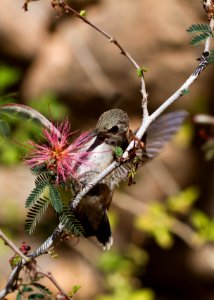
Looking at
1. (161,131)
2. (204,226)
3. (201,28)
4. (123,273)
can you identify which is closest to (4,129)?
(201,28)

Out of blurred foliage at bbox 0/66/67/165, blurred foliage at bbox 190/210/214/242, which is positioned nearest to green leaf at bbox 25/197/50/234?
blurred foliage at bbox 0/66/67/165

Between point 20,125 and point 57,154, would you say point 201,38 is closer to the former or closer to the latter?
point 57,154

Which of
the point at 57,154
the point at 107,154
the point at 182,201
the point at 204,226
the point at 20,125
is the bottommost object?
the point at 57,154

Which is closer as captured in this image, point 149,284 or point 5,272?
point 5,272

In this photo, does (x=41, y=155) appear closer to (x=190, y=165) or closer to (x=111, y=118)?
(x=111, y=118)

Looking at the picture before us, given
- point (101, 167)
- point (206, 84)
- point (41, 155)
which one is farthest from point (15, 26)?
point (41, 155)

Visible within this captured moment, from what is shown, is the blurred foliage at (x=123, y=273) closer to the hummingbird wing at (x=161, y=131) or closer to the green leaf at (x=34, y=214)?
A: the hummingbird wing at (x=161, y=131)
